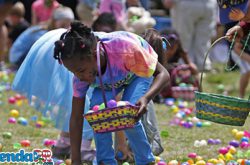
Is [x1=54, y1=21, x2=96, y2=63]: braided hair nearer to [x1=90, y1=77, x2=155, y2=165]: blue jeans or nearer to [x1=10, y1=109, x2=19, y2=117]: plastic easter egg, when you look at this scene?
[x1=90, y1=77, x2=155, y2=165]: blue jeans

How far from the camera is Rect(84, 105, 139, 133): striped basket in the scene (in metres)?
4.11

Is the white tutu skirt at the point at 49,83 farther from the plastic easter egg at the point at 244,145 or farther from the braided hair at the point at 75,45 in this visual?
the plastic easter egg at the point at 244,145

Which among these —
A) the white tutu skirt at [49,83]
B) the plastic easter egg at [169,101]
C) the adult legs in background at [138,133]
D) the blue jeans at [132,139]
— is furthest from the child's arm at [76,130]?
the plastic easter egg at [169,101]

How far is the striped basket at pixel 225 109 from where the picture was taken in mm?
5039

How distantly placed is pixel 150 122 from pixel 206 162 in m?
0.56

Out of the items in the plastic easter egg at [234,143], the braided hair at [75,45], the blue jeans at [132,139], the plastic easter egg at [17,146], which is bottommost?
the plastic easter egg at [234,143]

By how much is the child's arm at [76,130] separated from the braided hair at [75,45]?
0.44 metres

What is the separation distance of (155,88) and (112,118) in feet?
1.56

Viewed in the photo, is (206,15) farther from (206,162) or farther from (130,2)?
(206,162)

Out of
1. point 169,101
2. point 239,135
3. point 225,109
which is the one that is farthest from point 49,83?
point 169,101

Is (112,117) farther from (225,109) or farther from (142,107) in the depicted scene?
(225,109)

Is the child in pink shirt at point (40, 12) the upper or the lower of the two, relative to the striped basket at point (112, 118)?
lower

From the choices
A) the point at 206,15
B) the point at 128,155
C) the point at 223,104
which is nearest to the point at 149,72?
the point at 223,104

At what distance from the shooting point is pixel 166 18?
45.7 feet
